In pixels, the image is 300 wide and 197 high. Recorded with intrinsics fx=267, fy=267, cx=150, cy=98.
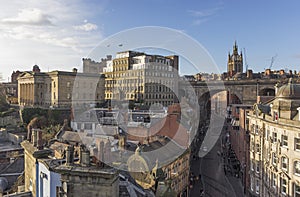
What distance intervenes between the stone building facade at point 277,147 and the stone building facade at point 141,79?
2454 centimetres

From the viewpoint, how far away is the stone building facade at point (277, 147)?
15.3 m

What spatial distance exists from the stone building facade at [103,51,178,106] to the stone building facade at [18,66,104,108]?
338cm

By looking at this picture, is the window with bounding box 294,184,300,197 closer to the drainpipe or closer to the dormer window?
the dormer window

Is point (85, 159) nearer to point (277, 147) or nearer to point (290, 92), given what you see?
point (277, 147)

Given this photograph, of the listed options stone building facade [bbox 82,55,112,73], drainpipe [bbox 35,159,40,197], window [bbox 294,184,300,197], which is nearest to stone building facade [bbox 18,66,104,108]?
stone building facade [bbox 82,55,112,73]

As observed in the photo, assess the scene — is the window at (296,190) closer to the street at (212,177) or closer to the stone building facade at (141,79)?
the street at (212,177)

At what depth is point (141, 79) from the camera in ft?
164

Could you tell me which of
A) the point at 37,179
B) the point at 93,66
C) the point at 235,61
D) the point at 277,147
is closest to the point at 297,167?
the point at 277,147

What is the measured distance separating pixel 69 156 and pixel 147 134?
1571 cm

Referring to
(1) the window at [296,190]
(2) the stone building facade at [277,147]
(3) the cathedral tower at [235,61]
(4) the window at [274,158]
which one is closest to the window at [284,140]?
(2) the stone building facade at [277,147]

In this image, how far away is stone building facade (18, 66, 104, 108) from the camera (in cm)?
5531

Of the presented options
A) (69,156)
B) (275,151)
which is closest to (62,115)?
(275,151)

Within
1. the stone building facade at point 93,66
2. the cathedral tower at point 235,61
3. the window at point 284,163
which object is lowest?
the window at point 284,163

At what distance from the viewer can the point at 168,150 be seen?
64.5 feet
